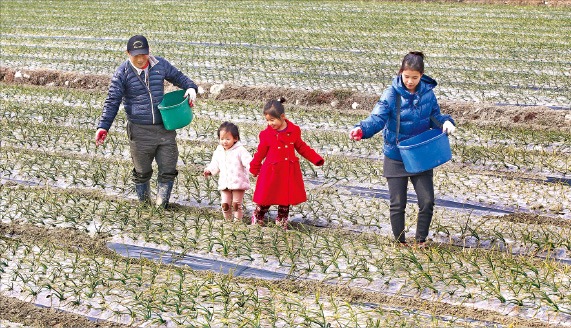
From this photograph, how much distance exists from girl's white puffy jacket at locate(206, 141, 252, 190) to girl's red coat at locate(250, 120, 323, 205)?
19cm

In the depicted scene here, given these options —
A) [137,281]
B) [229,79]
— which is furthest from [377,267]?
[229,79]

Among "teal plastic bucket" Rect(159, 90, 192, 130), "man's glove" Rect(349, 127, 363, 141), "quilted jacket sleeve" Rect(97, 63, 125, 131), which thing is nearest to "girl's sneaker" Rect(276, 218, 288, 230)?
"man's glove" Rect(349, 127, 363, 141)

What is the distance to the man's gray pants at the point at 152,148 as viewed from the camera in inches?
A: 292

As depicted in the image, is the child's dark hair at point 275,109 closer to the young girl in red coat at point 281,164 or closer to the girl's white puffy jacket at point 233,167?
the young girl in red coat at point 281,164

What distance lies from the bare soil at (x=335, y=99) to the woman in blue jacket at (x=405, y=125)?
454 centimetres

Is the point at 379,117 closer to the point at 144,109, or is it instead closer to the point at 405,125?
the point at 405,125

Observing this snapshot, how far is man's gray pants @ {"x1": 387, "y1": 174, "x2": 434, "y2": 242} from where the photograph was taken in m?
6.37

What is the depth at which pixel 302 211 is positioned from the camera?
7398mm

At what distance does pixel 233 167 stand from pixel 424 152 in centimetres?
165

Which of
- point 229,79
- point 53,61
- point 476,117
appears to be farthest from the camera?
point 53,61

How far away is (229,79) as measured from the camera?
13.6 metres

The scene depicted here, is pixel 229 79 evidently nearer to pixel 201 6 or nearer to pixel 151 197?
pixel 151 197

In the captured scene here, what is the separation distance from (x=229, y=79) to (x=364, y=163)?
5.03 meters

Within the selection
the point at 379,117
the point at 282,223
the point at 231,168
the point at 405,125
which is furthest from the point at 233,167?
the point at 405,125
